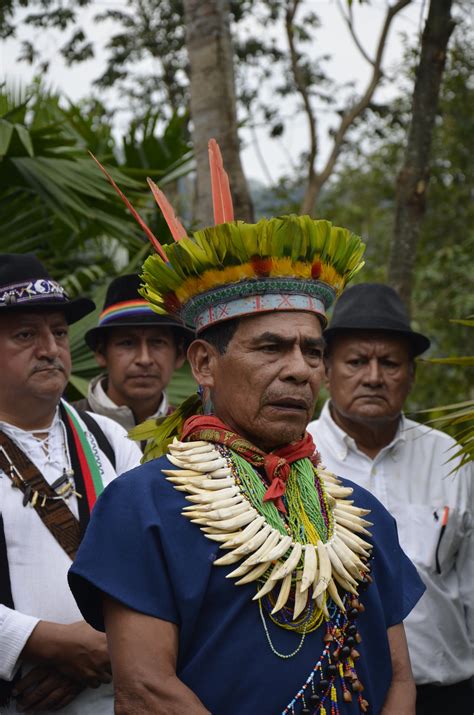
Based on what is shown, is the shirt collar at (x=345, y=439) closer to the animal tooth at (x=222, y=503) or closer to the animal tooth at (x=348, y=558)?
the animal tooth at (x=348, y=558)

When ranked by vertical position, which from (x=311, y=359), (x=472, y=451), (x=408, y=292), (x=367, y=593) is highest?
(x=408, y=292)

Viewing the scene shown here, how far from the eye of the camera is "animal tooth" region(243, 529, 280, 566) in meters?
2.46

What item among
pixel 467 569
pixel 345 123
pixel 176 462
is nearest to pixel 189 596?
pixel 176 462

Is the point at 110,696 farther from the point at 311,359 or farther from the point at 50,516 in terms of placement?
the point at 311,359

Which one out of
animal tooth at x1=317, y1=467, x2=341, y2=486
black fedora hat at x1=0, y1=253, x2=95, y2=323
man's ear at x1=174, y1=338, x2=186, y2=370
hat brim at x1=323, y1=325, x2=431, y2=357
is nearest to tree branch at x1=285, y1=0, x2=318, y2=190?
man's ear at x1=174, y1=338, x2=186, y2=370

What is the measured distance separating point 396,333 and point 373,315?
0.46 ft

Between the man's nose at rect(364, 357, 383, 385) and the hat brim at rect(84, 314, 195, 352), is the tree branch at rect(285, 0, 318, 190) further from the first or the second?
the man's nose at rect(364, 357, 383, 385)

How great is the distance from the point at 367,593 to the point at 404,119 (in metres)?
13.1

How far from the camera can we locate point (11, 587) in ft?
10.7

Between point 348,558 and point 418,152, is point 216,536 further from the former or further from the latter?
point 418,152

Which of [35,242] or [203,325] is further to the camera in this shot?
[35,242]

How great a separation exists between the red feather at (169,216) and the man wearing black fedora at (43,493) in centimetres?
83

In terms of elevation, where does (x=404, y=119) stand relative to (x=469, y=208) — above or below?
above

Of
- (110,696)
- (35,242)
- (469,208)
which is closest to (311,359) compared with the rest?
(110,696)
